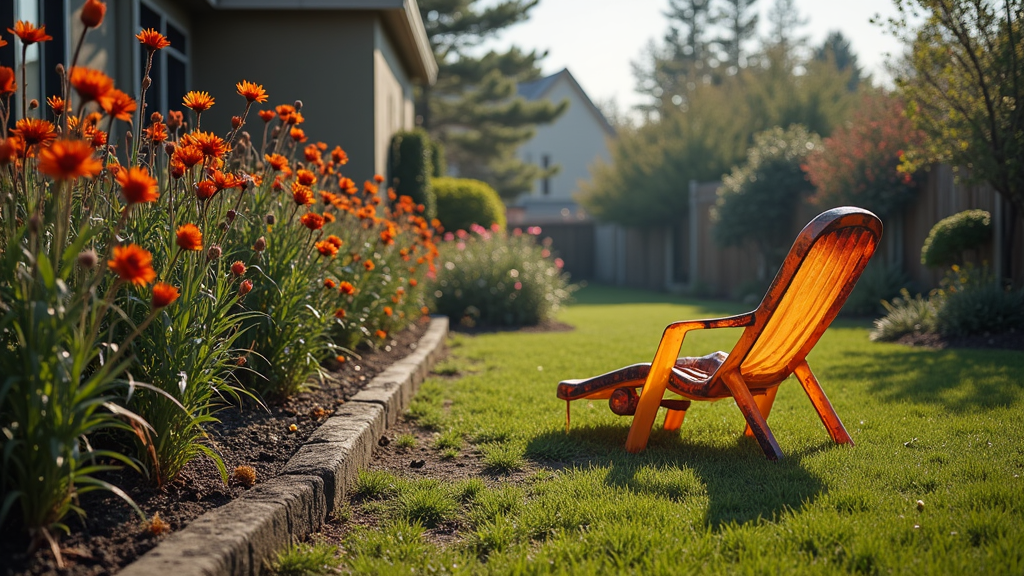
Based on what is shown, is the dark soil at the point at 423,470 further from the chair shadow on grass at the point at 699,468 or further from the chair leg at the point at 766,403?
the chair leg at the point at 766,403

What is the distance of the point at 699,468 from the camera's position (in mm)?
3609

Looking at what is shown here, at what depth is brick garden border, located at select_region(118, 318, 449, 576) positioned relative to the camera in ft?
7.15

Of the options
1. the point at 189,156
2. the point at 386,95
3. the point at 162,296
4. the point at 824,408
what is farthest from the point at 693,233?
the point at 162,296

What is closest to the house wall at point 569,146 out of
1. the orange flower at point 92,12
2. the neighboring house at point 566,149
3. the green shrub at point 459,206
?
the neighboring house at point 566,149

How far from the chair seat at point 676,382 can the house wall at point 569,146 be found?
32817 millimetres

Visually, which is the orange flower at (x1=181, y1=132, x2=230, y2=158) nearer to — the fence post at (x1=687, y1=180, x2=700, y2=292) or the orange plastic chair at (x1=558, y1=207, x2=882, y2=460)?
the orange plastic chair at (x1=558, y1=207, x2=882, y2=460)

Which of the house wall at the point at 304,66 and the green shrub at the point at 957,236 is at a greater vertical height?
the house wall at the point at 304,66

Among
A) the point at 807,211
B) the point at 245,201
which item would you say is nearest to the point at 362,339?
the point at 245,201

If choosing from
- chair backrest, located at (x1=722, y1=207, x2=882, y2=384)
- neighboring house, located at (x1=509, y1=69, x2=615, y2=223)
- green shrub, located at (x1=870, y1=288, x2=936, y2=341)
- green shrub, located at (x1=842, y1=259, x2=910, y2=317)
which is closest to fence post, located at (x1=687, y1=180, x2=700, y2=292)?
green shrub, located at (x1=842, y1=259, x2=910, y2=317)

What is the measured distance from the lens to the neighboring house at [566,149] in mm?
37156

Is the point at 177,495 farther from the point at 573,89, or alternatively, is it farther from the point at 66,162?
the point at 573,89

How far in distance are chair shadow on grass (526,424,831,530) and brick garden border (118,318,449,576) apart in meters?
0.86

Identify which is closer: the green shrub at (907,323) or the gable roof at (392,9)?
the green shrub at (907,323)

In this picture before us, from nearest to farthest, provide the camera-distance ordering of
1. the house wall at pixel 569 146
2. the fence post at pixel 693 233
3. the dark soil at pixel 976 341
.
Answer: the dark soil at pixel 976 341, the fence post at pixel 693 233, the house wall at pixel 569 146
